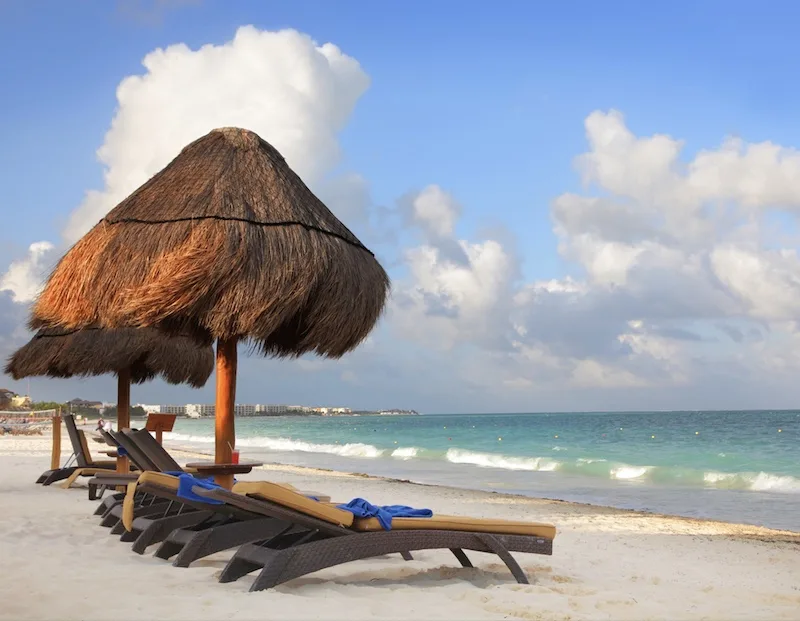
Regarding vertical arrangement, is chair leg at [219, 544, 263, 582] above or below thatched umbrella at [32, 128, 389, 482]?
below

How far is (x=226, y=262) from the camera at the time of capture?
5816mm

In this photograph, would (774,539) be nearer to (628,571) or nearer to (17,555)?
(628,571)

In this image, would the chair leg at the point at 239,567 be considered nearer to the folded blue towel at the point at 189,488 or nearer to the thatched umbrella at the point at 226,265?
the folded blue towel at the point at 189,488

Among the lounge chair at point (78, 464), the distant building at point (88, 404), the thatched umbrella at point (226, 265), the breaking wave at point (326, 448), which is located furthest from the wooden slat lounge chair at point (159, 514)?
the distant building at point (88, 404)

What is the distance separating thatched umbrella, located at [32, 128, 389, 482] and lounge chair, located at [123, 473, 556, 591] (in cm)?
142

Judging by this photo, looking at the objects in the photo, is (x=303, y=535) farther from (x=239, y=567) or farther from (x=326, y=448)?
(x=326, y=448)

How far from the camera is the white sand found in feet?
13.0

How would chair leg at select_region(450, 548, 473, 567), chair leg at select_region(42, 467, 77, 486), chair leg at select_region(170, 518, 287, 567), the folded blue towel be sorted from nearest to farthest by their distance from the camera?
the folded blue towel
chair leg at select_region(170, 518, 287, 567)
chair leg at select_region(450, 548, 473, 567)
chair leg at select_region(42, 467, 77, 486)

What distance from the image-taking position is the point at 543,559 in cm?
608

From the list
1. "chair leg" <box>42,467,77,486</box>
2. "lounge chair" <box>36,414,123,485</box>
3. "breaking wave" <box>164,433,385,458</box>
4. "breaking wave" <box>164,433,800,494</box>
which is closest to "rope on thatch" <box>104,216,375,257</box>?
"lounge chair" <box>36,414,123,485</box>

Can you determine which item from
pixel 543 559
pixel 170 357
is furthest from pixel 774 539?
pixel 170 357

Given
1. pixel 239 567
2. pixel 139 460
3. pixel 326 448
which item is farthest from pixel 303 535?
pixel 326 448

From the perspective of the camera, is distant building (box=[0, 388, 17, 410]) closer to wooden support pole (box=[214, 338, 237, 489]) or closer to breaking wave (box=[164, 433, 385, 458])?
breaking wave (box=[164, 433, 385, 458])

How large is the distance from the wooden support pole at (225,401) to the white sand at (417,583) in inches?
36.7
